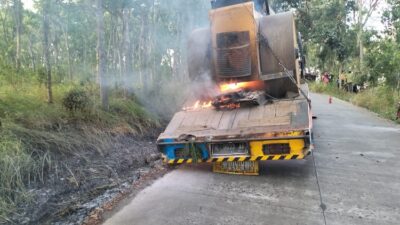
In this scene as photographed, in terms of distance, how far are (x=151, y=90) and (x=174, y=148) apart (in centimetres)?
691

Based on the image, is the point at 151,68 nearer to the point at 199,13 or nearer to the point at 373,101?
the point at 199,13

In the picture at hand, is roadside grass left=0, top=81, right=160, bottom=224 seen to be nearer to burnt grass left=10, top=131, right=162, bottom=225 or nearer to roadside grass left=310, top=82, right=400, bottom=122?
burnt grass left=10, top=131, right=162, bottom=225

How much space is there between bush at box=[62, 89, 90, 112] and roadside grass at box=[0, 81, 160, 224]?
0.09 m

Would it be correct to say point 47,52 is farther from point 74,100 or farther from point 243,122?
point 243,122

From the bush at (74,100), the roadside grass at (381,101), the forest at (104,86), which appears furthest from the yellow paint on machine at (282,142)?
the roadside grass at (381,101)

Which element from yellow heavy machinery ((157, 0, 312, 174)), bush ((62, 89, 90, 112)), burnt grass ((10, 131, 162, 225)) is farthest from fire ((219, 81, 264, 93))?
bush ((62, 89, 90, 112))

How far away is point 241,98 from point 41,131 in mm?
3520

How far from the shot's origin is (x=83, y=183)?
Result: 534 cm

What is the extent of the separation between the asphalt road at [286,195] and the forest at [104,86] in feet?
5.39

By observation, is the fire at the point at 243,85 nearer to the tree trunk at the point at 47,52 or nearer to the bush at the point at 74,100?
the bush at the point at 74,100

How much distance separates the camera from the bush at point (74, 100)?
286 inches

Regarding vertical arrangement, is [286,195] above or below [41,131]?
below

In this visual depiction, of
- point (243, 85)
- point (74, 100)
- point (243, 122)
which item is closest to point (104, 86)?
point (74, 100)

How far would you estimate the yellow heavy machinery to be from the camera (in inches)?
193
